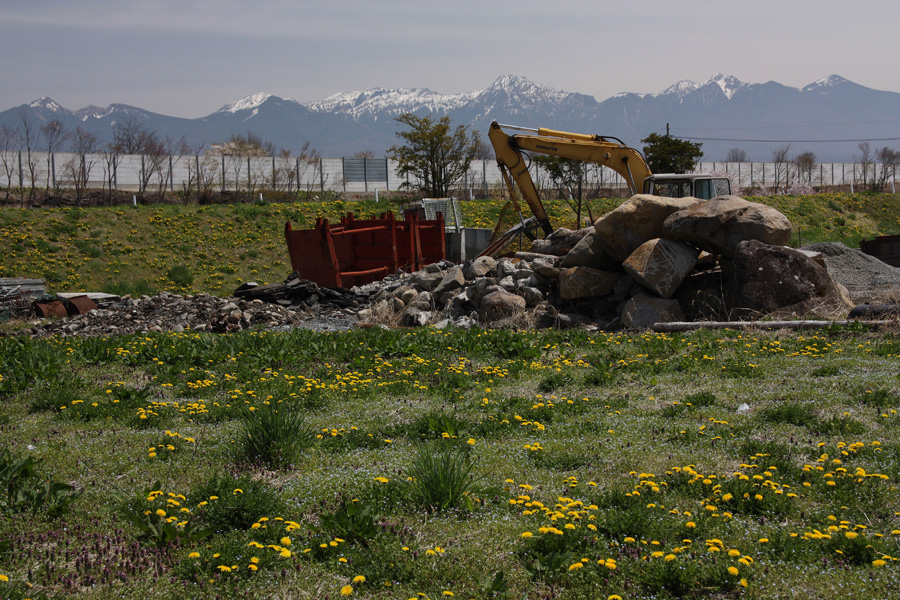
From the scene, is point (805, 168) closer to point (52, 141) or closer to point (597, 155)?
point (597, 155)

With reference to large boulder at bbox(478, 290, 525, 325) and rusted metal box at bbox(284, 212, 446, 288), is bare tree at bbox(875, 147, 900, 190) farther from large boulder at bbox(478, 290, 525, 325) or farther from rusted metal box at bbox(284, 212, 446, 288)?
large boulder at bbox(478, 290, 525, 325)

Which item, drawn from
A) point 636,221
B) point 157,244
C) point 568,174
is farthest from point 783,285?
point 568,174

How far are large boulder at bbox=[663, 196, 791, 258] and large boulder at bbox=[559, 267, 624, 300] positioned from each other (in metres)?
1.52

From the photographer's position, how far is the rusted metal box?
60.5 feet

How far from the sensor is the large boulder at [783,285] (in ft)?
36.3

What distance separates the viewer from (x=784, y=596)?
301 cm

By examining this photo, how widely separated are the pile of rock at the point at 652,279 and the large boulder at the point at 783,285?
0.05ft

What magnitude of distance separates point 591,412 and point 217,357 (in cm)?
503

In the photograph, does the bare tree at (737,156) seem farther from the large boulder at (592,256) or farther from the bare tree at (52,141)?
the large boulder at (592,256)

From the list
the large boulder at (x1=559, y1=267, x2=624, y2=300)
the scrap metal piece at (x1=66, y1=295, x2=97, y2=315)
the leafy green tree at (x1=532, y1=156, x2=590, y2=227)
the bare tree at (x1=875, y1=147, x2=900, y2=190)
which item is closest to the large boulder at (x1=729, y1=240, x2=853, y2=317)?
the large boulder at (x1=559, y1=267, x2=624, y2=300)

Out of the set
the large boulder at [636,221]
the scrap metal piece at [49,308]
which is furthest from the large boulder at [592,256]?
the scrap metal piece at [49,308]

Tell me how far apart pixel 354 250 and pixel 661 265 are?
10.5 metres

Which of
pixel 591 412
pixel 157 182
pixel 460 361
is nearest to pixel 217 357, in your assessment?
pixel 460 361

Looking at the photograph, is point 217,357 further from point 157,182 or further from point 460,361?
point 157,182
